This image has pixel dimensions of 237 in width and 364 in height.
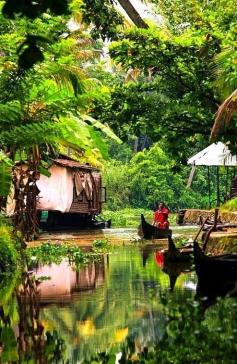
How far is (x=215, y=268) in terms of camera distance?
10.9 metres

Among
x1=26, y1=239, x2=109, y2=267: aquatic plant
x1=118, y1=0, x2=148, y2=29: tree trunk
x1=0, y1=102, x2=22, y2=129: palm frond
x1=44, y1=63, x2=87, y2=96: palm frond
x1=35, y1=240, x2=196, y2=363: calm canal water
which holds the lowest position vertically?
x1=35, y1=240, x2=196, y2=363: calm canal water

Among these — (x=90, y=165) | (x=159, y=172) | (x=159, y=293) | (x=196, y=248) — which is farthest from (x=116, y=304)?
(x=159, y=172)

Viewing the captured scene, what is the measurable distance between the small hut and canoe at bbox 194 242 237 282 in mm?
14884

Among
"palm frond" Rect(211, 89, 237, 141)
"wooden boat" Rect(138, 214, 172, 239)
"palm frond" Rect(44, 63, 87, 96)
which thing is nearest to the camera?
A: "palm frond" Rect(211, 89, 237, 141)

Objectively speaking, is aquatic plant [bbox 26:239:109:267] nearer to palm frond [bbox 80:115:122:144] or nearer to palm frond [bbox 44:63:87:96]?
palm frond [bbox 80:115:122:144]

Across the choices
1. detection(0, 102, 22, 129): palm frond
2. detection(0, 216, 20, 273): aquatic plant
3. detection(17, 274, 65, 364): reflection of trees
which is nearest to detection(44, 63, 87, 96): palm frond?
detection(0, 102, 22, 129): palm frond

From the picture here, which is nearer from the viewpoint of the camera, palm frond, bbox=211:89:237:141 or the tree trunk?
palm frond, bbox=211:89:237:141

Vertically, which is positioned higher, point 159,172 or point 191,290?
point 159,172

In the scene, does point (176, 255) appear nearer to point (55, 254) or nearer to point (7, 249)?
point (7, 249)

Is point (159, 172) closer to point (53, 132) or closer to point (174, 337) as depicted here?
point (53, 132)

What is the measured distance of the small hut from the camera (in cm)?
2622

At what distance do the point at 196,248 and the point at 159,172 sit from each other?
35305 mm

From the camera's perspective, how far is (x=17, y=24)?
41.3ft

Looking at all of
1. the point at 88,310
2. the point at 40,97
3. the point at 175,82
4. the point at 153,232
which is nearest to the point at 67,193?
the point at 153,232
